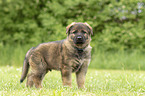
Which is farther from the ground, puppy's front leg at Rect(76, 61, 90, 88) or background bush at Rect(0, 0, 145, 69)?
background bush at Rect(0, 0, 145, 69)

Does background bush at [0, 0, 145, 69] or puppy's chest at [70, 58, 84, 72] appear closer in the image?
puppy's chest at [70, 58, 84, 72]

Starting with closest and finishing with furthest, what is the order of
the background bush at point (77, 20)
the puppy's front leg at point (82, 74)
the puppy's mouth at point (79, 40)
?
the puppy's mouth at point (79, 40)
the puppy's front leg at point (82, 74)
the background bush at point (77, 20)

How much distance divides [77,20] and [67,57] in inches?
357

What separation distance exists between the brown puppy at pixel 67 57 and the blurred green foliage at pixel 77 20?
778 cm

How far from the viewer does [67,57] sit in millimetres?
5594

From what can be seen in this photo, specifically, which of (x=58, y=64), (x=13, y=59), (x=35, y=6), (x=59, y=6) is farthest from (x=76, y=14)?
(x=58, y=64)

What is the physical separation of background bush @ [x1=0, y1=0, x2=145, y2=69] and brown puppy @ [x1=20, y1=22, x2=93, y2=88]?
781 centimetres

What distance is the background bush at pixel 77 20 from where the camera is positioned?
49.0 feet

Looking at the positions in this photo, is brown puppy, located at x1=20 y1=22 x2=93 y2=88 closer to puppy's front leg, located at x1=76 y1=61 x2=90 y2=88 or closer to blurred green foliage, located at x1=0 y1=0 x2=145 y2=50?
puppy's front leg, located at x1=76 y1=61 x2=90 y2=88

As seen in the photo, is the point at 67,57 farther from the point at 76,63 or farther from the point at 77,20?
the point at 77,20

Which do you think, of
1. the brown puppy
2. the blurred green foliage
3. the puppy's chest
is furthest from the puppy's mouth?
the blurred green foliage

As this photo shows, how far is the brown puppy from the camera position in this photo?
18.2 ft

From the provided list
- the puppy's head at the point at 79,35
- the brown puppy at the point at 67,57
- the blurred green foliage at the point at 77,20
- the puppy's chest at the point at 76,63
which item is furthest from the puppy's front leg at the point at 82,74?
the blurred green foliage at the point at 77,20

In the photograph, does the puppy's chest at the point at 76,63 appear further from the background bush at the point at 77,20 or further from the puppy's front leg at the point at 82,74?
the background bush at the point at 77,20
